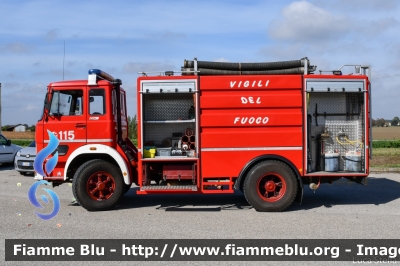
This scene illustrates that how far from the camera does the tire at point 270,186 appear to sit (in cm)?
967

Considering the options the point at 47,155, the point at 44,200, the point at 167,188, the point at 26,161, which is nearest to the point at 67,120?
the point at 47,155

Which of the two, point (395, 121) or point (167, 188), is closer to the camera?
point (167, 188)

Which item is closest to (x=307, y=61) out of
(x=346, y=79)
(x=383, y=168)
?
(x=346, y=79)

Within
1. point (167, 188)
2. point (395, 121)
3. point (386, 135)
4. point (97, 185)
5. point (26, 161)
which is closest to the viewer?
point (167, 188)

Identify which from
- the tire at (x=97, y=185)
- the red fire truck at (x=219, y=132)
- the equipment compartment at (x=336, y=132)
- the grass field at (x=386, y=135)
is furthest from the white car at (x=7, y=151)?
the grass field at (x=386, y=135)

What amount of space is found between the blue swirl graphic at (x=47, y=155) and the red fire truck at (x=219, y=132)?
0.16 feet

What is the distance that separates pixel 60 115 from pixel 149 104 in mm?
1854

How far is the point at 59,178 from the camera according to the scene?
10.0m

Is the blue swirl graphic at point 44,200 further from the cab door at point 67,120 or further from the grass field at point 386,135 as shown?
the grass field at point 386,135

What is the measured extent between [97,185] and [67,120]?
1485mm

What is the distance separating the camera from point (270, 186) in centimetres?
971

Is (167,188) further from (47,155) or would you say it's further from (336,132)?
(336,132)


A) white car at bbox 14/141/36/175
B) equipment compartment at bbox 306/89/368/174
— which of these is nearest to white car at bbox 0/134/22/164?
white car at bbox 14/141/36/175

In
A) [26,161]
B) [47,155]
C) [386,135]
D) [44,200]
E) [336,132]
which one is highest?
[336,132]
